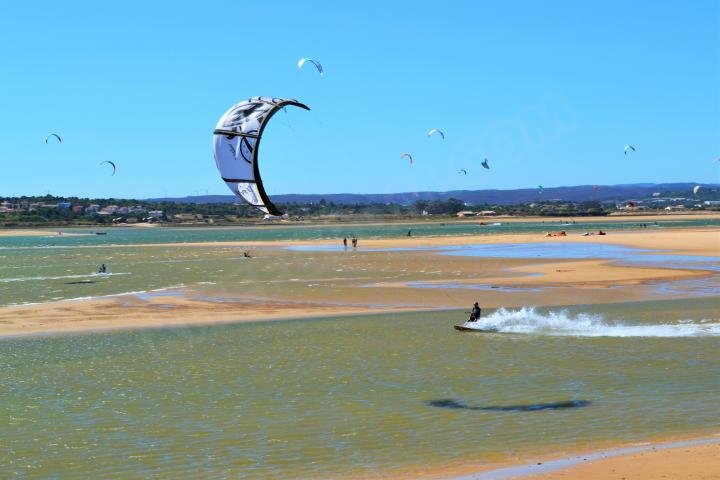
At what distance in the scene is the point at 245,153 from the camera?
47.1ft

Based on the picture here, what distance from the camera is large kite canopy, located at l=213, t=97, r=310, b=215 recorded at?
14.2m

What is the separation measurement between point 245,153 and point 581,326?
11064 mm

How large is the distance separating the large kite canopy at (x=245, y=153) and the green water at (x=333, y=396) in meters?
3.32

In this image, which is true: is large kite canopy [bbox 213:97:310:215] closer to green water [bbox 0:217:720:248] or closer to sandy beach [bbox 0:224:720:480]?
sandy beach [bbox 0:224:720:480]

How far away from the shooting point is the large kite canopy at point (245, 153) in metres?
14.2

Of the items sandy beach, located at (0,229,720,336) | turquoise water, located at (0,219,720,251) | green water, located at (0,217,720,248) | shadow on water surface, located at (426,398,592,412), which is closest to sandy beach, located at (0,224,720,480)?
sandy beach, located at (0,229,720,336)

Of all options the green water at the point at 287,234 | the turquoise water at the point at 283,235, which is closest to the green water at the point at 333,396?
the green water at the point at 287,234

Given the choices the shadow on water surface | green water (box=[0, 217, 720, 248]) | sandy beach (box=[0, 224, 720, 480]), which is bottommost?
green water (box=[0, 217, 720, 248])

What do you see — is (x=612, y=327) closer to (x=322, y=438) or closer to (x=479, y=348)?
(x=479, y=348)

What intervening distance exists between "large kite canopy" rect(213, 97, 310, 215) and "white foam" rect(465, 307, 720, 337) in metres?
8.99

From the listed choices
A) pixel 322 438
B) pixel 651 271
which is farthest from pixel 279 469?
pixel 651 271

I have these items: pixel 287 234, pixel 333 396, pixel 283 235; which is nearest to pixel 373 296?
pixel 333 396

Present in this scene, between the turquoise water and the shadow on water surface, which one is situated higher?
the shadow on water surface

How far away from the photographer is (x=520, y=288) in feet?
105
